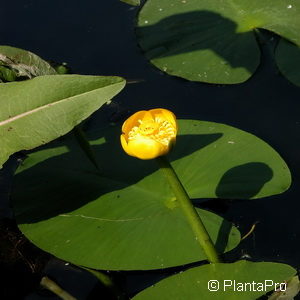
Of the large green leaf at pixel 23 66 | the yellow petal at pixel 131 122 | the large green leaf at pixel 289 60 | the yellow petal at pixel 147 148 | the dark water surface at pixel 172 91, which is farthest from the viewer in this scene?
the large green leaf at pixel 289 60

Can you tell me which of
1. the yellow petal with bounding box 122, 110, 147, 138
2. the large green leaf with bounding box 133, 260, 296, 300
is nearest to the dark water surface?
the large green leaf with bounding box 133, 260, 296, 300

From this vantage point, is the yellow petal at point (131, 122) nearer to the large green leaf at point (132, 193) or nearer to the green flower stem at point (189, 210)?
the green flower stem at point (189, 210)

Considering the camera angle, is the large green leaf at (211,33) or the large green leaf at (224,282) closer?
the large green leaf at (224,282)

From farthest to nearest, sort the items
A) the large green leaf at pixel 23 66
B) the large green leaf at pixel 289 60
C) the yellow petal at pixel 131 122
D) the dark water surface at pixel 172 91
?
the large green leaf at pixel 289 60 < the dark water surface at pixel 172 91 < the large green leaf at pixel 23 66 < the yellow petal at pixel 131 122

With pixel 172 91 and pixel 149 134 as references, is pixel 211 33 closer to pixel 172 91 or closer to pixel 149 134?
pixel 172 91

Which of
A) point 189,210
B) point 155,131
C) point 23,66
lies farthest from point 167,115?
point 23,66

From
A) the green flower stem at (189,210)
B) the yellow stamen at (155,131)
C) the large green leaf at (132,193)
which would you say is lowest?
the large green leaf at (132,193)

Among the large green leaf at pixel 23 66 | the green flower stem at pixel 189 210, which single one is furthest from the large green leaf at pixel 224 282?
the large green leaf at pixel 23 66

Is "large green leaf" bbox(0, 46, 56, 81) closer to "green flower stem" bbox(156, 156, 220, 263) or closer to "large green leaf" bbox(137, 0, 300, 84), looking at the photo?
"green flower stem" bbox(156, 156, 220, 263)
